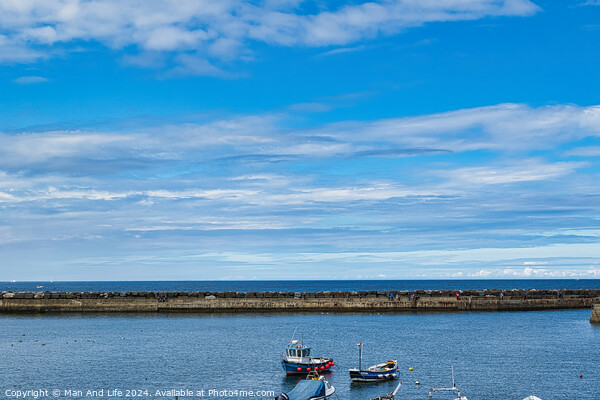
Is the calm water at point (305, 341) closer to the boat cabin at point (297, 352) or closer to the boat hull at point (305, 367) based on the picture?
the boat hull at point (305, 367)

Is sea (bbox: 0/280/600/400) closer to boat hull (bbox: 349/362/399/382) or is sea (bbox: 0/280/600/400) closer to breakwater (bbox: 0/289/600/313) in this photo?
boat hull (bbox: 349/362/399/382)

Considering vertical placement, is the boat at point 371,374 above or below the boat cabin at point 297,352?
below

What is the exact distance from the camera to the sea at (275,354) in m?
41.7

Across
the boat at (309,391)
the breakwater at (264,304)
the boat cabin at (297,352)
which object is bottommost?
the boat at (309,391)

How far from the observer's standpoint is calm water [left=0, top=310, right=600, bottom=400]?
43.1 metres

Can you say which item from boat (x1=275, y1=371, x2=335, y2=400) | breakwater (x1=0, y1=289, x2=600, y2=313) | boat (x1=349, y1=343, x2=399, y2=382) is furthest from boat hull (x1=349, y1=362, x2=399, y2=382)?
breakwater (x1=0, y1=289, x2=600, y2=313)

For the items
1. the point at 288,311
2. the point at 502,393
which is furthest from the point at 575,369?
the point at 288,311

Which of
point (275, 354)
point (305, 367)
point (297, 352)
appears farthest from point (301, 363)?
point (275, 354)

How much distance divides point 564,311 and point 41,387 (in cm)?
7838

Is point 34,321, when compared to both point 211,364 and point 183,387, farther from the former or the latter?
point 183,387

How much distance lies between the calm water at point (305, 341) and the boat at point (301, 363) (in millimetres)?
884

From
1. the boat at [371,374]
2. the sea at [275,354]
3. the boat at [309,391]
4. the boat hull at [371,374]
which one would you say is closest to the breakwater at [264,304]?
the sea at [275,354]

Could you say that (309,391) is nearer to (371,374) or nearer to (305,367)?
(371,374)

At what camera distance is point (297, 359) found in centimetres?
4759
